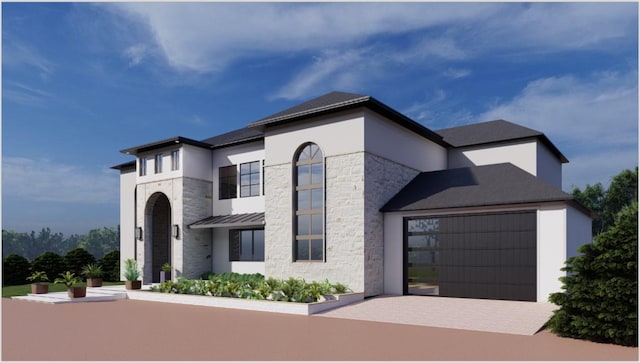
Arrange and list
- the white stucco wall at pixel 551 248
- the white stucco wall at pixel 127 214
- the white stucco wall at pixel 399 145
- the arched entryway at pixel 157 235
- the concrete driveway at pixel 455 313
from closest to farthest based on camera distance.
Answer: the concrete driveway at pixel 455 313, the white stucco wall at pixel 551 248, the white stucco wall at pixel 399 145, the arched entryway at pixel 157 235, the white stucco wall at pixel 127 214

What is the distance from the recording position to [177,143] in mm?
24594

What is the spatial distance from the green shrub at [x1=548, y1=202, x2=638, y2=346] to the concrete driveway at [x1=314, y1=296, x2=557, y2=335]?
1.16 m

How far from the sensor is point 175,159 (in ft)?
82.5

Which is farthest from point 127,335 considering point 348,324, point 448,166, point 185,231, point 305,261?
point 448,166

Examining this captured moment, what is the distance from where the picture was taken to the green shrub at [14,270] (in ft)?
95.8


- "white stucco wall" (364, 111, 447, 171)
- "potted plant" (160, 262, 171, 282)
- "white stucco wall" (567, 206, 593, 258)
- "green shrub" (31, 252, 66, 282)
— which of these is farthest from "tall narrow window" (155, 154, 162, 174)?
"white stucco wall" (567, 206, 593, 258)

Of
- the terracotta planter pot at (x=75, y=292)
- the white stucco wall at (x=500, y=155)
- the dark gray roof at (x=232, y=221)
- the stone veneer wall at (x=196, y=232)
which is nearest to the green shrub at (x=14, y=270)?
the stone veneer wall at (x=196, y=232)

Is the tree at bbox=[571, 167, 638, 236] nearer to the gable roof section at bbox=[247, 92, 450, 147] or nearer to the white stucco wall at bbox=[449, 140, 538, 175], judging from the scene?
the white stucco wall at bbox=[449, 140, 538, 175]

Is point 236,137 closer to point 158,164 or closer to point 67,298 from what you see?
point 158,164

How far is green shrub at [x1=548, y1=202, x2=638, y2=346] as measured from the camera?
29.5ft

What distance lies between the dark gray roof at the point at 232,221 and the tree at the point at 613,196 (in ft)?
169

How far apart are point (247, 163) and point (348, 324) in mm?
14129

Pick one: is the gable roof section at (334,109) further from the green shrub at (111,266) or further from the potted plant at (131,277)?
the green shrub at (111,266)

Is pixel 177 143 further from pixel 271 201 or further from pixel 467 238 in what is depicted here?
pixel 467 238
